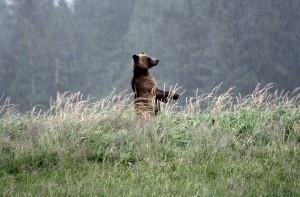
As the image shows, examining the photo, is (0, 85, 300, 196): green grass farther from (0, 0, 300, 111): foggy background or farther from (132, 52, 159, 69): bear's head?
(0, 0, 300, 111): foggy background

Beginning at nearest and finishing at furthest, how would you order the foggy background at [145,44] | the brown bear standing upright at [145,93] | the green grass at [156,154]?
the green grass at [156,154], the brown bear standing upright at [145,93], the foggy background at [145,44]

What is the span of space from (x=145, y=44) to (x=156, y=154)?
1751 inches

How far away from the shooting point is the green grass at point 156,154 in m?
4.60

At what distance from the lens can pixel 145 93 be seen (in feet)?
27.1

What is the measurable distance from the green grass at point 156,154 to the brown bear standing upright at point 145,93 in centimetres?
21

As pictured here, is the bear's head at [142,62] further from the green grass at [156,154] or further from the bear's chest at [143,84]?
the green grass at [156,154]

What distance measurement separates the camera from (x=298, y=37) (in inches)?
1532

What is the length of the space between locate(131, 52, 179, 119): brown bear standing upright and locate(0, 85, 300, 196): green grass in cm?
21

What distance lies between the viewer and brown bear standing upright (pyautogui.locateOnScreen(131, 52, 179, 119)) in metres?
8.00

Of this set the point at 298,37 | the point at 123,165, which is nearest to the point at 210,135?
the point at 123,165

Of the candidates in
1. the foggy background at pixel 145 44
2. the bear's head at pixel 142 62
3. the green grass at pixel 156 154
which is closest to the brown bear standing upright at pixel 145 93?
the bear's head at pixel 142 62

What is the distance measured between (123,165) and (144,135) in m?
0.81

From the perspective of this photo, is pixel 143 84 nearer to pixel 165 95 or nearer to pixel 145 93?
pixel 145 93

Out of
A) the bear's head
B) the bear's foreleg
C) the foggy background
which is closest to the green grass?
the bear's foreleg
